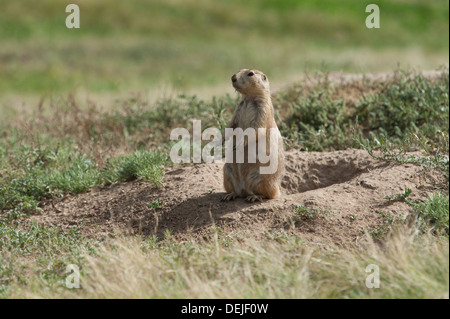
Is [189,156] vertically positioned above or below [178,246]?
above

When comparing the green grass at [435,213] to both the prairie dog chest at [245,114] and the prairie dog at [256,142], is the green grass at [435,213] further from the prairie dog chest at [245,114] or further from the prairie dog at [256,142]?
the prairie dog chest at [245,114]

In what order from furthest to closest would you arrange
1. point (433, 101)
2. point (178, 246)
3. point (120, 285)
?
point (433, 101) < point (178, 246) < point (120, 285)

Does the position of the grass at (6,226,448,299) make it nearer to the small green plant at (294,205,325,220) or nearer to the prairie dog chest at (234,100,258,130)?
the small green plant at (294,205,325,220)

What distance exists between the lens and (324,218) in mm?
5961

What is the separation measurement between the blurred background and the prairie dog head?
11.2m

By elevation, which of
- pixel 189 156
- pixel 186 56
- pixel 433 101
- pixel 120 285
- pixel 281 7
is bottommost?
pixel 120 285

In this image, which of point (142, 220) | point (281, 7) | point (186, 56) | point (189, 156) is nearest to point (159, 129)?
point (189, 156)

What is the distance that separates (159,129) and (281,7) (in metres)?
24.3

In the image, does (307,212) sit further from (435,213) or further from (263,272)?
(263,272)

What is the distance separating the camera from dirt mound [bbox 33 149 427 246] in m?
5.94

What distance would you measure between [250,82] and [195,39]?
71.7ft

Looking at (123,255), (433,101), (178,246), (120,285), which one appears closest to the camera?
(120,285)

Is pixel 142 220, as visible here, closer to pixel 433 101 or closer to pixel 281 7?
pixel 433 101

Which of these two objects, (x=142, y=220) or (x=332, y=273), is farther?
(x=142, y=220)
